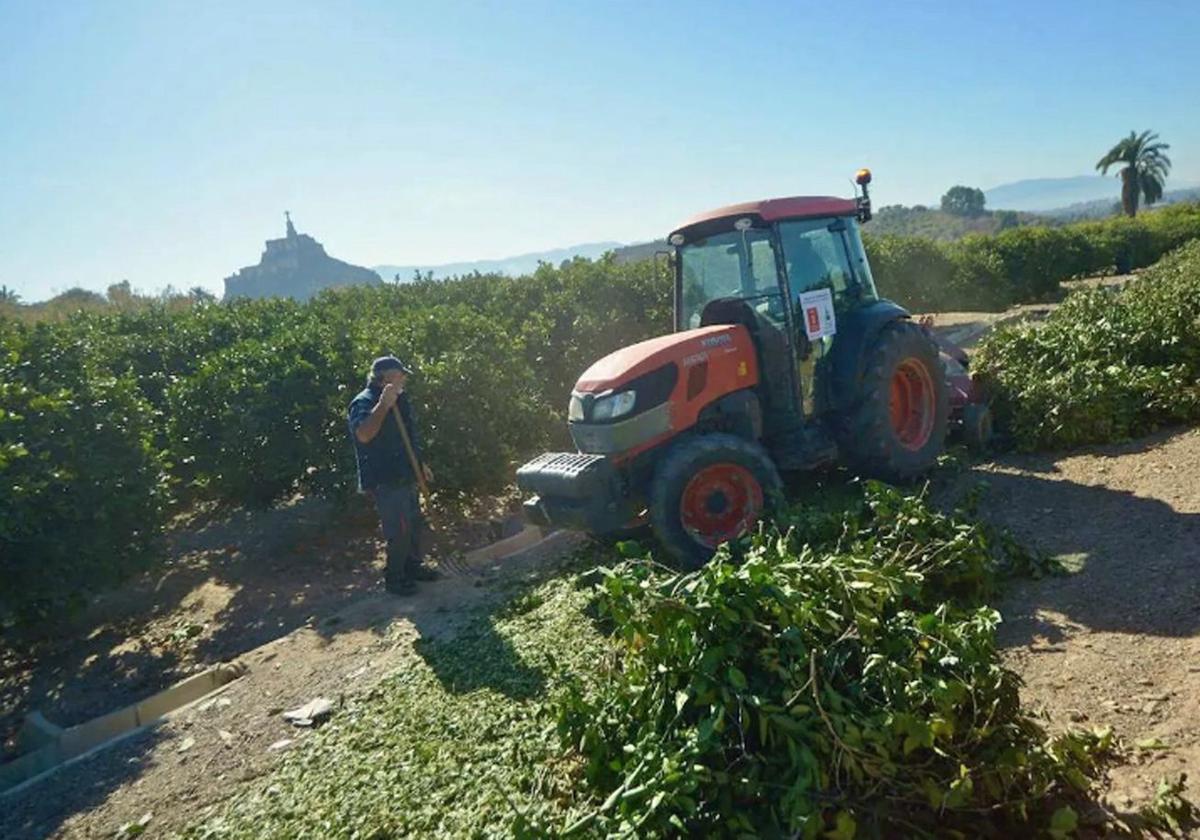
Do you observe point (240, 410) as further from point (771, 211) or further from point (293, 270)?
point (293, 270)

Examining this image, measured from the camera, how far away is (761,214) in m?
5.80

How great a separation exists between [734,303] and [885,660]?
12.0 ft

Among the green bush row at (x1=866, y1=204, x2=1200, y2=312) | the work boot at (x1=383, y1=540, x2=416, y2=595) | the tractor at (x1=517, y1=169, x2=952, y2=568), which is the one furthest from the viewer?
the green bush row at (x1=866, y1=204, x2=1200, y2=312)

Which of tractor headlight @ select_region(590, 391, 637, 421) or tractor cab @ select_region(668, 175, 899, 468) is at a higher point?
tractor cab @ select_region(668, 175, 899, 468)

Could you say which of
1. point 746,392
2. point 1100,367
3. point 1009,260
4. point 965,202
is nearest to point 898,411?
point 746,392

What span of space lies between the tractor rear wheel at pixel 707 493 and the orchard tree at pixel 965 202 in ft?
406

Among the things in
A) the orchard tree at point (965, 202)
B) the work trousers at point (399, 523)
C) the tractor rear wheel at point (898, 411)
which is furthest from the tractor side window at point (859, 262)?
the orchard tree at point (965, 202)

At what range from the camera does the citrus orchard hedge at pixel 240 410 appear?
6000 millimetres

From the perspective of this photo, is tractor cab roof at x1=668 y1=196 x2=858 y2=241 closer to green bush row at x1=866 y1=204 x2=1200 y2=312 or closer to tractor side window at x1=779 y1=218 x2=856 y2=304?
tractor side window at x1=779 y1=218 x2=856 y2=304

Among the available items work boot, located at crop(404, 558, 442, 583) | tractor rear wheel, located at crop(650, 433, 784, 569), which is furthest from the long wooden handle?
tractor rear wheel, located at crop(650, 433, 784, 569)

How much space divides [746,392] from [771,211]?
1.38 meters

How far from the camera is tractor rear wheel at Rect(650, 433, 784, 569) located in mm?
5051

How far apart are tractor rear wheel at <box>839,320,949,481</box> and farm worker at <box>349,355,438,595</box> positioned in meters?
3.50

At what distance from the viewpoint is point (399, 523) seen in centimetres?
639
